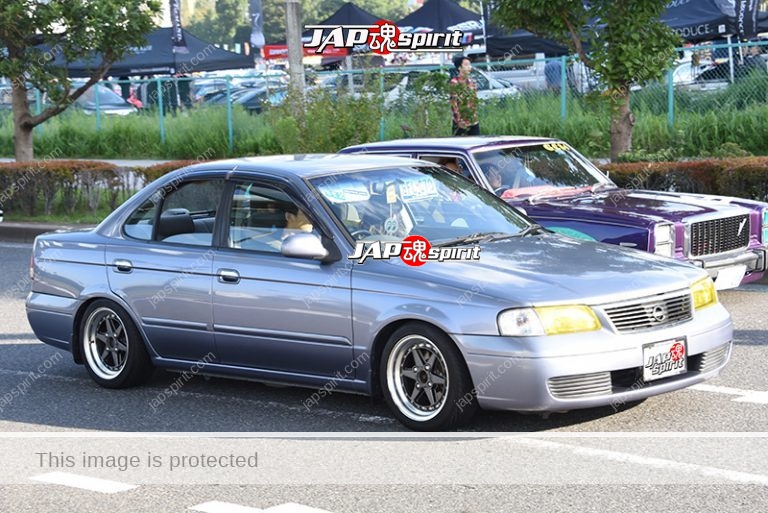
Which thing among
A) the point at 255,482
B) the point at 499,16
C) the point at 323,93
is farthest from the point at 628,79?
the point at 255,482

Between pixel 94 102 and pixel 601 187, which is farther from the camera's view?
pixel 94 102

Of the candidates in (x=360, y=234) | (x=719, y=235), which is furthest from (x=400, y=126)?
(x=360, y=234)

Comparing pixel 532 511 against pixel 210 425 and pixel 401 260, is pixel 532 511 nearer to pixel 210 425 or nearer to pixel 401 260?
pixel 401 260

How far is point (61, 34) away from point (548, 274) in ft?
49.7

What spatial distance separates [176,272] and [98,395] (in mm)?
1035

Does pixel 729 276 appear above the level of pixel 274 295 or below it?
below

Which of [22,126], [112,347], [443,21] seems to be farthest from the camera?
[443,21]

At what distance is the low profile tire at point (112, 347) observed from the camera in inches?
320

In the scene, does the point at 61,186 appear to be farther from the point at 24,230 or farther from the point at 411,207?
the point at 411,207

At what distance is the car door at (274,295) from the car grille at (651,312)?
1462mm

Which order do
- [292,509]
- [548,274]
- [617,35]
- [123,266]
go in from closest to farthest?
[292,509] → [548,274] → [123,266] → [617,35]

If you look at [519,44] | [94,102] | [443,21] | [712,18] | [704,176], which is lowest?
[704,176]

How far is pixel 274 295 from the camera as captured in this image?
7.30 m

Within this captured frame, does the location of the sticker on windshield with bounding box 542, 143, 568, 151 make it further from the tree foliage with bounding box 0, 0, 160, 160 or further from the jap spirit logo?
the tree foliage with bounding box 0, 0, 160, 160
